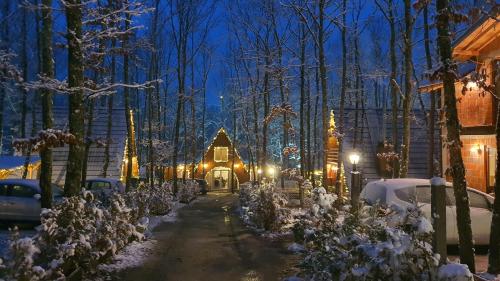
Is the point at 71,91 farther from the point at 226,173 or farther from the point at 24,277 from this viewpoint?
the point at 226,173

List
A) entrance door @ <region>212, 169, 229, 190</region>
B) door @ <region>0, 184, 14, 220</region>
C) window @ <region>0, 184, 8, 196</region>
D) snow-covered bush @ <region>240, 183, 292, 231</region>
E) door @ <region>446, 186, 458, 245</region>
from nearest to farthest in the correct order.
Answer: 1. door @ <region>446, 186, 458, 245</region>
2. snow-covered bush @ <region>240, 183, 292, 231</region>
3. door @ <region>0, 184, 14, 220</region>
4. window @ <region>0, 184, 8, 196</region>
5. entrance door @ <region>212, 169, 229, 190</region>

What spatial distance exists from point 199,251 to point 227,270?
2.25 metres

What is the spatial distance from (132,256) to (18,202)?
6.64 meters

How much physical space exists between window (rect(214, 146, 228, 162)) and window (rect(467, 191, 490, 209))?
4455 centimetres

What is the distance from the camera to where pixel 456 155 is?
7668 mm

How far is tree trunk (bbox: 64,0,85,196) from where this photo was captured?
957cm

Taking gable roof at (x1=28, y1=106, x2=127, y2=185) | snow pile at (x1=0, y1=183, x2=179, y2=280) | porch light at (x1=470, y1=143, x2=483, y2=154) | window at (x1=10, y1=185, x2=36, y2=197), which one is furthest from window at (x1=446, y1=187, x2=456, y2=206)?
gable roof at (x1=28, y1=106, x2=127, y2=185)

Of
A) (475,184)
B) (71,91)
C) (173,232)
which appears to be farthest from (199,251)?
(475,184)

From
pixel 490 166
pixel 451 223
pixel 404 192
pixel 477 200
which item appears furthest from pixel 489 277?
pixel 490 166

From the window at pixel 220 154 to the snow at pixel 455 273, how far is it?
50.8 metres

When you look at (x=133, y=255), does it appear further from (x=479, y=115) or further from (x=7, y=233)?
(x=479, y=115)

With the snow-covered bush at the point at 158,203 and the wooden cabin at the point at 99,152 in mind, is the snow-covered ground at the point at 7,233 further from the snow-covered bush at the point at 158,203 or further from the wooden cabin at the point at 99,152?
the wooden cabin at the point at 99,152

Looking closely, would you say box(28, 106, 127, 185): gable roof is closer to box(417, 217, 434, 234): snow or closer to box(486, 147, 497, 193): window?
box(486, 147, 497, 193): window

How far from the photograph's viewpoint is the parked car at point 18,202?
15.0 metres
